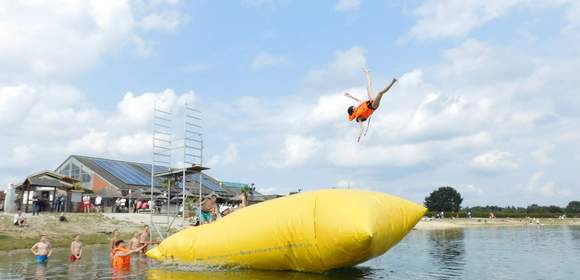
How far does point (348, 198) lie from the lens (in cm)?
1226

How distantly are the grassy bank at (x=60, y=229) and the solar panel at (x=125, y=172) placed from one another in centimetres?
1975

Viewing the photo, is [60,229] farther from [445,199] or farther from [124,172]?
[445,199]

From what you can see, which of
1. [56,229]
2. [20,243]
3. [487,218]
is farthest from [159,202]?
[487,218]

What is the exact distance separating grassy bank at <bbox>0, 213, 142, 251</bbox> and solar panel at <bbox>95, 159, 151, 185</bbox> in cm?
1975

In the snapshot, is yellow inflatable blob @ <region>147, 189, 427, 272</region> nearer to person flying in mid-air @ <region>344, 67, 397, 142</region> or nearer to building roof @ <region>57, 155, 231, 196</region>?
person flying in mid-air @ <region>344, 67, 397, 142</region>

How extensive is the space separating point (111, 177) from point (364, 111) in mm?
47566

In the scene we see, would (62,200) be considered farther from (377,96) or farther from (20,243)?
(377,96)

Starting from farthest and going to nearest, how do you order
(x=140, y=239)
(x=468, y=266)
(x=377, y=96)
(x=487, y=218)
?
1. (x=487, y=218)
2. (x=140, y=239)
3. (x=468, y=266)
4. (x=377, y=96)

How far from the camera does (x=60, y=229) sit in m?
29.6

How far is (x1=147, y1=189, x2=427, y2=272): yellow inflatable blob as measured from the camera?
1168 centimetres

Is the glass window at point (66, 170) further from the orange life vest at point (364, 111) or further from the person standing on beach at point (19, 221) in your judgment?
the orange life vest at point (364, 111)

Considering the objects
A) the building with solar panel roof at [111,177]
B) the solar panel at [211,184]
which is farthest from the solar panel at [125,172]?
the solar panel at [211,184]

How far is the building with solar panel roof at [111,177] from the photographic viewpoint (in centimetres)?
4984

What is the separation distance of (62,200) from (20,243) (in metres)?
14.2
